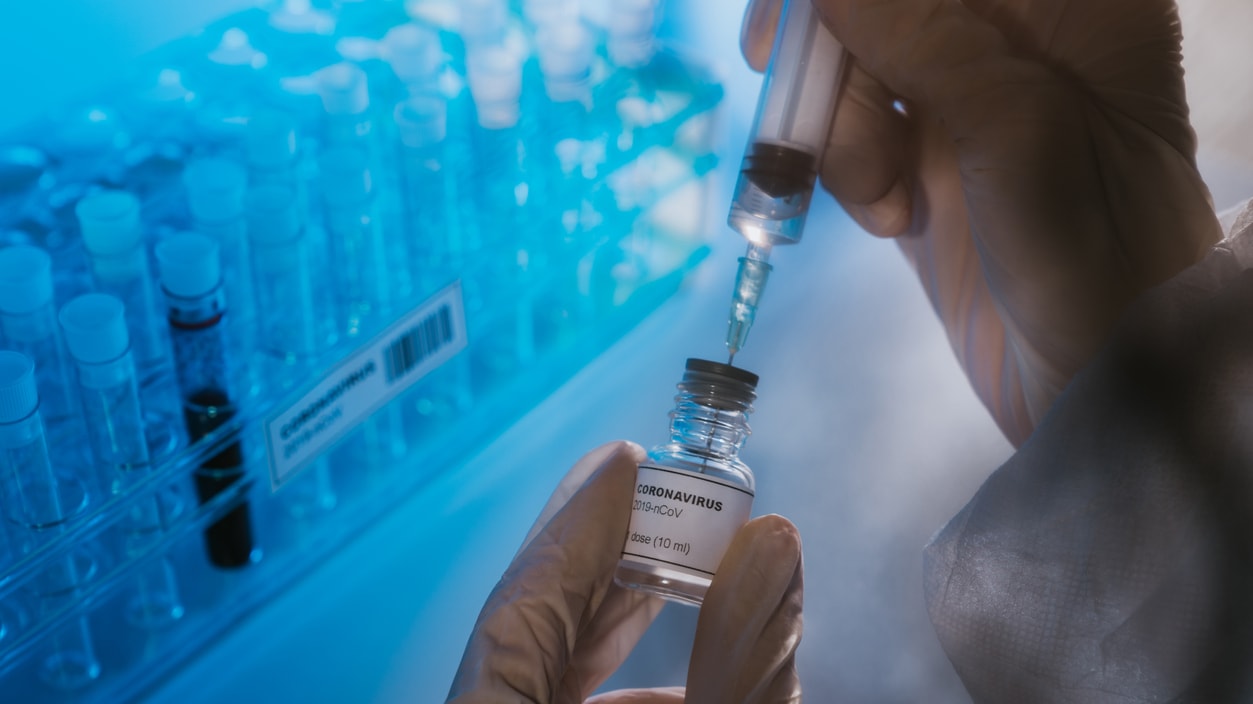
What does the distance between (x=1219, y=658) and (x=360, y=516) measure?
2.87 ft

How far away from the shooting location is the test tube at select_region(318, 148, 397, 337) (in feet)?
3.74

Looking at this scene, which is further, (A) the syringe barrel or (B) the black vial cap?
Answer: (A) the syringe barrel

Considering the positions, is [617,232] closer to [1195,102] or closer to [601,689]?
[601,689]

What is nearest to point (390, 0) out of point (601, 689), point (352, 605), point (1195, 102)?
point (352, 605)

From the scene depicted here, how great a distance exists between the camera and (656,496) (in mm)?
852

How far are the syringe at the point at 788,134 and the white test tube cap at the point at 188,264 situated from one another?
0.51 m

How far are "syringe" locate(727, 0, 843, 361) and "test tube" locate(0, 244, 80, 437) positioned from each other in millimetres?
647

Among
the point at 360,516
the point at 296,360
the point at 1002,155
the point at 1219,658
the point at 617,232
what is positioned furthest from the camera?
the point at 617,232

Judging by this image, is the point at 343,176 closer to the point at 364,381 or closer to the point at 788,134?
the point at 364,381

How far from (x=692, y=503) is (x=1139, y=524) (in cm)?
36

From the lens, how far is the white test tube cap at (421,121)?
3.93ft

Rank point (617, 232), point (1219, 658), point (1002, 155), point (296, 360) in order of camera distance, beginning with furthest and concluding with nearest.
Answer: point (617, 232) → point (296, 360) → point (1002, 155) → point (1219, 658)

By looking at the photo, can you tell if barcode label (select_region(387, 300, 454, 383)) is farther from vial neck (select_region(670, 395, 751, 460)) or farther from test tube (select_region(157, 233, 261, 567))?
vial neck (select_region(670, 395, 751, 460))

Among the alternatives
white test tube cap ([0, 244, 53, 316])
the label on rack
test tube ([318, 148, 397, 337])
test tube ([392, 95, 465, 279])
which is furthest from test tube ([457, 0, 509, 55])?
white test tube cap ([0, 244, 53, 316])
